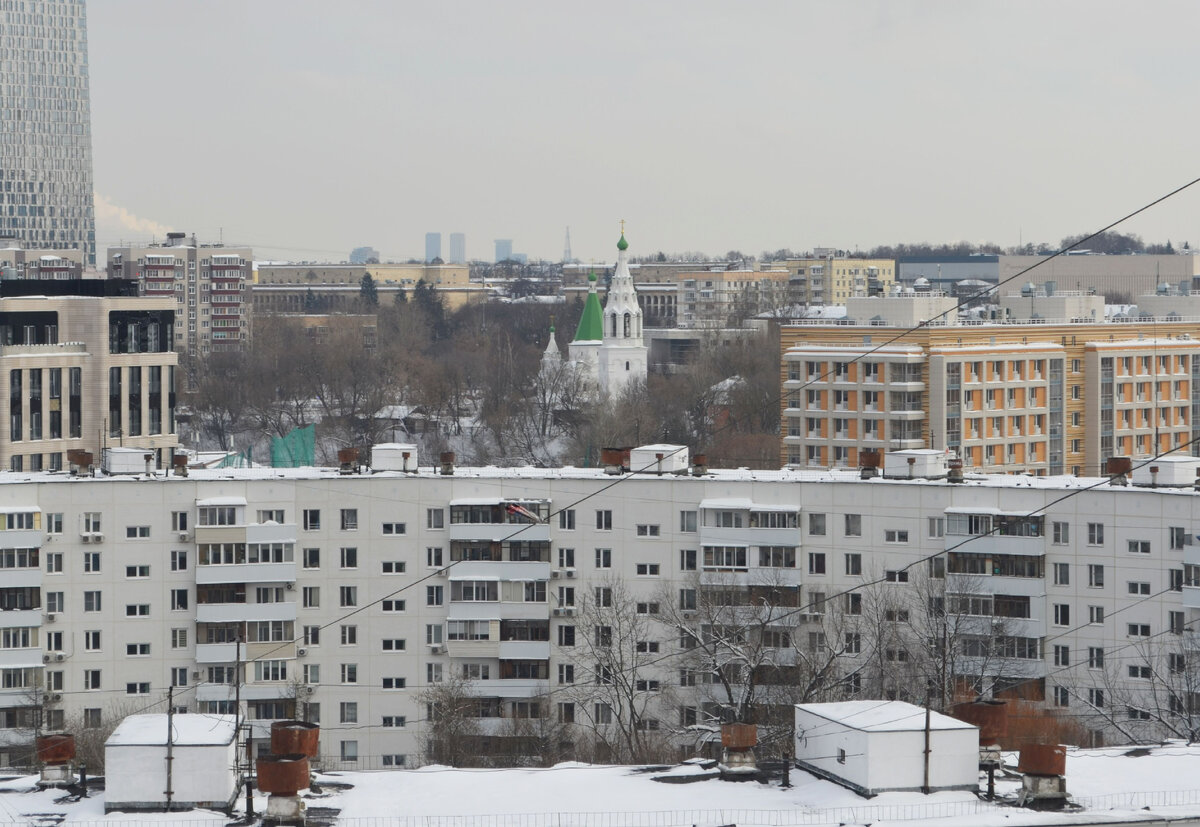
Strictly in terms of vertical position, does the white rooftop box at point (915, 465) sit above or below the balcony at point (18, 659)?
above

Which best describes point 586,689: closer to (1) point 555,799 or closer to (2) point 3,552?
(2) point 3,552

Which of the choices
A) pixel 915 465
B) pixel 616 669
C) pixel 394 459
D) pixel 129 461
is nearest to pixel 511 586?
pixel 616 669

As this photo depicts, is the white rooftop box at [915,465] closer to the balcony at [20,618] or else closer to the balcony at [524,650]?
the balcony at [524,650]

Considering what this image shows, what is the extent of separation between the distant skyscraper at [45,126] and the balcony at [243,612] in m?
131

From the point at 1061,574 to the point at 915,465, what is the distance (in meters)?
2.89

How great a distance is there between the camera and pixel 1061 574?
29109 millimetres

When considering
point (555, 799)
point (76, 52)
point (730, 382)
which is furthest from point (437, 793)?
point (76, 52)

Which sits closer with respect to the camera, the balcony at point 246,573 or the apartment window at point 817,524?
the balcony at point 246,573

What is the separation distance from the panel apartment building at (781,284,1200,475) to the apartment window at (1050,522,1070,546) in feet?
68.3

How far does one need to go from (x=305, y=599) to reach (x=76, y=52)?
444ft

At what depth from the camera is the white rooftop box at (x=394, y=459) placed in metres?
31.2

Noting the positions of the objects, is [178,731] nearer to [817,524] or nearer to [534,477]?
[534,477]

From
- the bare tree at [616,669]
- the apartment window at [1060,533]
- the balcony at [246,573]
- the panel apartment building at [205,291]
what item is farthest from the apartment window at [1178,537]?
the panel apartment building at [205,291]

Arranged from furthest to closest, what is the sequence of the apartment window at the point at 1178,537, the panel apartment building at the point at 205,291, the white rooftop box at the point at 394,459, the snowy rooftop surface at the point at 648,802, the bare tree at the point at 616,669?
1. the panel apartment building at the point at 205,291
2. the white rooftop box at the point at 394,459
3. the bare tree at the point at 616,669
4. the apartment window at the point at 1178,537
5. the snowy rooftop surface at the point at 648,802
